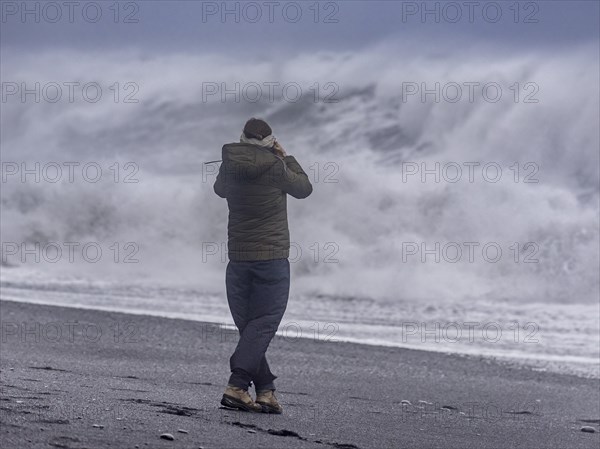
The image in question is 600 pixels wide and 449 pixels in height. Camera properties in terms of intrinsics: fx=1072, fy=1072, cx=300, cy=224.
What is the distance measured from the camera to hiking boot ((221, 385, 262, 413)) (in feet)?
21.3

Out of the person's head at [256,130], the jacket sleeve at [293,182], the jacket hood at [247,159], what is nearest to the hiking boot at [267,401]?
the jacket sleeve at [293,182]

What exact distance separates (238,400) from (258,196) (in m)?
1.25

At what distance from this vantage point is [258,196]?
6.55 metres

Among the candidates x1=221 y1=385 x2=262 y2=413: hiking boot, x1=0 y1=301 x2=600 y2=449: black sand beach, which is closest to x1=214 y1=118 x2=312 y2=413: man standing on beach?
x1=221 y1=385 x2=262 y2=413: hiking boot

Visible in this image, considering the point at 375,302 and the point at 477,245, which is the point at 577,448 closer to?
the point at 375,302

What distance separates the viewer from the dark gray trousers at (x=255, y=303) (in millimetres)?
6523

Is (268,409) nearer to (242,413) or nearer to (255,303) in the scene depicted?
(242,413)

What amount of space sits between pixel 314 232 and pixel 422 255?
18.1 feet

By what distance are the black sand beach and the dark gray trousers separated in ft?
1.00

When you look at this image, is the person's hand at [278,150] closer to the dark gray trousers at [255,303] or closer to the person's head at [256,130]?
the person's head at [256,130]

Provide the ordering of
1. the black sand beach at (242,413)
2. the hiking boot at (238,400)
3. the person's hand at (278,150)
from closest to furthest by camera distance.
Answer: the black sand beach at (242,413) < the hiking boot at (238,400) < the person's hand at (278,150)

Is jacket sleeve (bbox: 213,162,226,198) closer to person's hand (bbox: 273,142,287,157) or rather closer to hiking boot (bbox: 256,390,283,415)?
person's hand (bbox: 273,142,287,157)

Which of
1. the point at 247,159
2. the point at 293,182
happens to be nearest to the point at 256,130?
the point at 247,159

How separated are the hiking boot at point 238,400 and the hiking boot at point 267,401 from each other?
0.28ft
